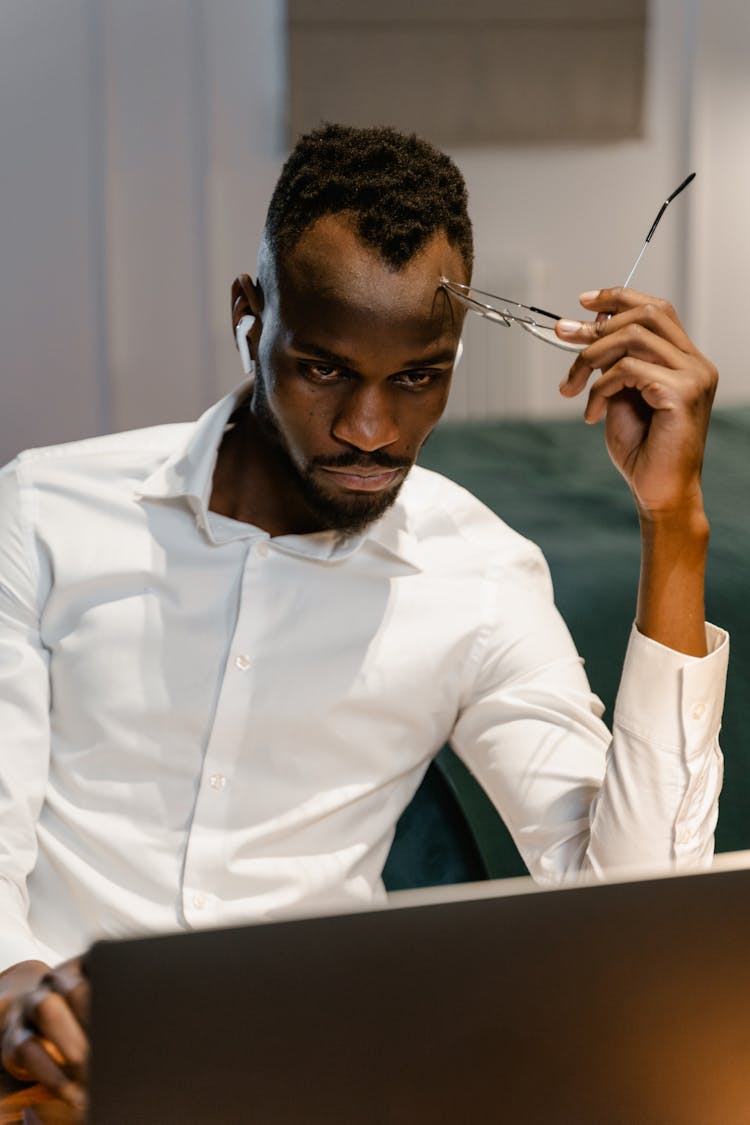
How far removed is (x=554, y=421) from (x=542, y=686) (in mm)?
1241

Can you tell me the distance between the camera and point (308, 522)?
129cm

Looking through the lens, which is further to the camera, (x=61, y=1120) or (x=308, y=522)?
(x=308, y=522)

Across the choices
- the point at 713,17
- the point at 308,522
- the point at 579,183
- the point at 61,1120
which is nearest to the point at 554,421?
the point at 308,522

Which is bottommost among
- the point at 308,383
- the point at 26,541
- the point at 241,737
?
the point at 241,737

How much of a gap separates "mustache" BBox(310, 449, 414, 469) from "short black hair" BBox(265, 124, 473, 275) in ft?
0.55

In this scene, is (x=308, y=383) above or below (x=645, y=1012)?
above

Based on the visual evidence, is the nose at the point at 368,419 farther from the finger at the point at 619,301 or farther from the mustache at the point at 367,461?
the finger at the point at 619,301

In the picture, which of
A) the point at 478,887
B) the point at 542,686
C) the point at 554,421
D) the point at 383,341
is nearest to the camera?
the point at 478,887

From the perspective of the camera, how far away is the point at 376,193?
117 centimetres

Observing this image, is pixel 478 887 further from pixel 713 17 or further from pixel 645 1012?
pixel 713 17

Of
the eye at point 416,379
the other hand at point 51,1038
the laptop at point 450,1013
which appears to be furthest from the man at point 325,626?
the laptop at point 450,1013

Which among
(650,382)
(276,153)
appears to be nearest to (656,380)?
(650,382)

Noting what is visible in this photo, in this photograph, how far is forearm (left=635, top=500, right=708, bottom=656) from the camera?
109cm

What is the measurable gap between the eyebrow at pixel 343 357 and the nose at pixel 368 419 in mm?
24
